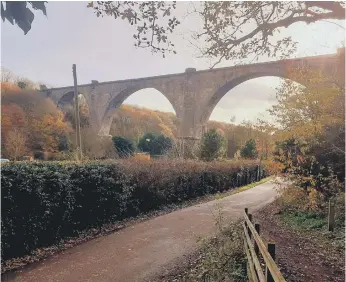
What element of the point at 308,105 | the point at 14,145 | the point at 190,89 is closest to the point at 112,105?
the point at 190,89

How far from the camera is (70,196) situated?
242 inches

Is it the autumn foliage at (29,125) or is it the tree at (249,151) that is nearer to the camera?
the autumn foliage at (29,125)

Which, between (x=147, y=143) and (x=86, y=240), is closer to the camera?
(x=86, y=240)

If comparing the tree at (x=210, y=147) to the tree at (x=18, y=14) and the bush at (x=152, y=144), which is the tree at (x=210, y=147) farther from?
the tree at (x=18, y=14)

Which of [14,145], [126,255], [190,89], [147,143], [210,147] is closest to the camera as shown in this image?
[126,255]

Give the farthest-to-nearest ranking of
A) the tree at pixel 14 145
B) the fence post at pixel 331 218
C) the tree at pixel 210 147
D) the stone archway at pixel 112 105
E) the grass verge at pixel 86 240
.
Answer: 1. the stone archway at pixel 112 105
2. the tree at pixel 14 145
3. the tree at pixel 210 147
4. the fence post at pixel 331 218
5. the grass verge at pixel 86 240

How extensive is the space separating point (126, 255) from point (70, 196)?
1829 mm

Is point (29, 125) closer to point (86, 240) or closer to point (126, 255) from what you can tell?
point (86, 240)

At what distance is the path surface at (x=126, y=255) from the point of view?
4.26 meters

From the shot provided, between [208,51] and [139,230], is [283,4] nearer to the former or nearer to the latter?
[208,51]

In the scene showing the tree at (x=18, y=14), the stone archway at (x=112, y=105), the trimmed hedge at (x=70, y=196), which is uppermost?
the stone archway at (x=112, y=105)

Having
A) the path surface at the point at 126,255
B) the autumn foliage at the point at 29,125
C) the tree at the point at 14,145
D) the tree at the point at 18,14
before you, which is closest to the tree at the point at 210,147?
the autumn foliage at the point at 29,125

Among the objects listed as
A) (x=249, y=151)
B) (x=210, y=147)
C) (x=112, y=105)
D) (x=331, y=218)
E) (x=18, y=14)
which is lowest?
(x=331, y=218)

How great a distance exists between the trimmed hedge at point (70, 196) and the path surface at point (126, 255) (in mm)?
589
